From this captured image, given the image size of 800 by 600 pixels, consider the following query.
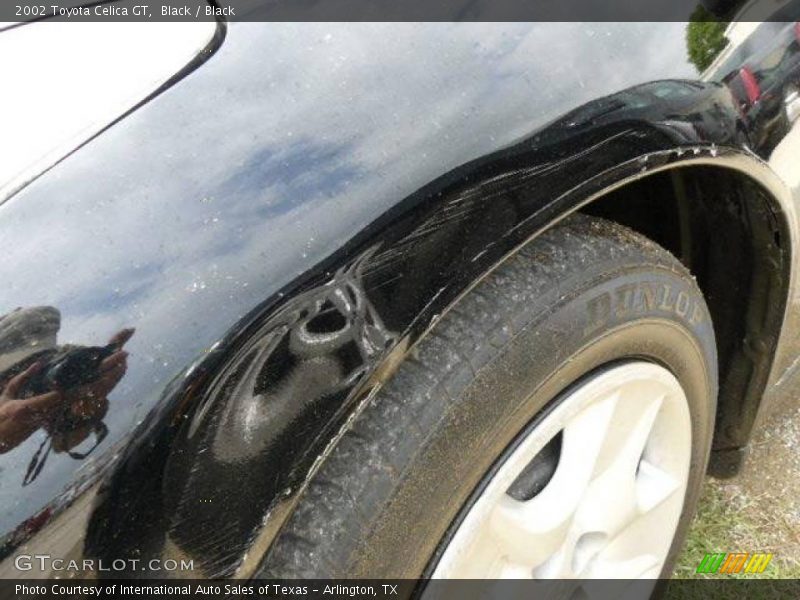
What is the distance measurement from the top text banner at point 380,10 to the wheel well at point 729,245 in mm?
279

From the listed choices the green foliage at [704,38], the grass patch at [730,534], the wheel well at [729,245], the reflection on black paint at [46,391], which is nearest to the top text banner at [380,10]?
the green foliage at [704,38]

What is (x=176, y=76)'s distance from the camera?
1028 mm

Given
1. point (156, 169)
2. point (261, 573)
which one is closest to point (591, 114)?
point (156, 169)

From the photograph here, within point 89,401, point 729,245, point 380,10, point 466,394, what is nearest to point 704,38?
point 729,245

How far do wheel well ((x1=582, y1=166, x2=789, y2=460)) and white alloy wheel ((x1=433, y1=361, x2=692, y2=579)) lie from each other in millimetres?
275

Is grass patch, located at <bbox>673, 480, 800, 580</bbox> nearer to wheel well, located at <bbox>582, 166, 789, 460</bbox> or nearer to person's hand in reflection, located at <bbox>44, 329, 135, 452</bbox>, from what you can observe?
wheel well, located at <bbox>582, 166, 789, 460</bbox>

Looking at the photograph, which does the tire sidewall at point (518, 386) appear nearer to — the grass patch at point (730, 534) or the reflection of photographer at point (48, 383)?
the reflection of photographer at point (48, 383)

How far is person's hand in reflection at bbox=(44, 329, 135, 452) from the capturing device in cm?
90

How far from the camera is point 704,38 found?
1370 mm

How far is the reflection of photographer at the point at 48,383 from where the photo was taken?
0.88m

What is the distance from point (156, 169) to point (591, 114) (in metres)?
0.60

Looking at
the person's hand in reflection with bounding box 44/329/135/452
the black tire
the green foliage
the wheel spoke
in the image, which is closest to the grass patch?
the wheel spoke

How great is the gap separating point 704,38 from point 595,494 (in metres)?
0.75

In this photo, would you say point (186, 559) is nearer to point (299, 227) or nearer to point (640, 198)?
point (299, 227)
